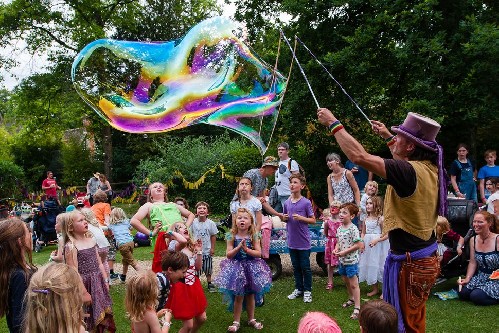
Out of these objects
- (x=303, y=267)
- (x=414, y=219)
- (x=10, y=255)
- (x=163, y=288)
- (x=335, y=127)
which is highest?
(x=335, y=127)

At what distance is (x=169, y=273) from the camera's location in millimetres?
4570

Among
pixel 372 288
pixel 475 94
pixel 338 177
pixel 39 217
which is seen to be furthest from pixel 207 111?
pixel 39 217

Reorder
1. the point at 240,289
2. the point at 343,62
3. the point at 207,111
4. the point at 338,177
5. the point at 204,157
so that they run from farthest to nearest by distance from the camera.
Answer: the point at 204,157 < the point at 343,62 < the point at 338,177 < the point at 207,111 < the point at 240,289

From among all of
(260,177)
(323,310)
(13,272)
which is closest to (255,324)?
(323,310)

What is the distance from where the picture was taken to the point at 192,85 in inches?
268

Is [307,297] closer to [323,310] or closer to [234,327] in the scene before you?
[323,310]

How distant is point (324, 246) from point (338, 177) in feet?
3.44

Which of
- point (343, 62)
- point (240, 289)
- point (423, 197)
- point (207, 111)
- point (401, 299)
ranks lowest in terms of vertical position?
point (240, 289)

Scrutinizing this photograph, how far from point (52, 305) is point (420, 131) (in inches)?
96.5

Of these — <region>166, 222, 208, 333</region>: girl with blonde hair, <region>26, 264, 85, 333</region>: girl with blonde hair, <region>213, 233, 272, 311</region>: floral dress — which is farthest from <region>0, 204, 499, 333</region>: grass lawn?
<region>26, 264, 85, 333</region>: girl with blonde hair

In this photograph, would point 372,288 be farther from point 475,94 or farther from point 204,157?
point 204,157

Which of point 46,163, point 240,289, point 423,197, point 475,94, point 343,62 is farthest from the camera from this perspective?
point 46,163

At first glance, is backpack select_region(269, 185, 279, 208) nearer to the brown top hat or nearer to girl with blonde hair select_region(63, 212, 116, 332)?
girl with blonde hair select_region(63, 212, 116, 332)

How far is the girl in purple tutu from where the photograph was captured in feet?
17.6
